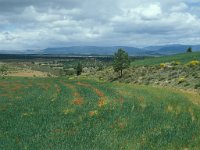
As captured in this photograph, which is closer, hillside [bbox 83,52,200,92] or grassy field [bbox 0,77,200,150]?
grassy field [bbox 0,77,200,150]

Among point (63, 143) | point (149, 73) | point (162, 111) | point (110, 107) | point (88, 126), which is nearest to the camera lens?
point (63, 143)

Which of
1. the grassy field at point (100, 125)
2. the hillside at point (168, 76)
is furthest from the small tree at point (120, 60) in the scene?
the grassy field at point (100, 125)

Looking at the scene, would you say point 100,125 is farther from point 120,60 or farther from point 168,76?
point 120,60

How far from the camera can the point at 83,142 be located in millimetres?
17844

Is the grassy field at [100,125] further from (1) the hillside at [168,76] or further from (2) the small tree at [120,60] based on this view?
(2) the small tree at [120,60]

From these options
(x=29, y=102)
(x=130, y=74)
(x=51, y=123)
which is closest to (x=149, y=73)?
(x=130, y=74)

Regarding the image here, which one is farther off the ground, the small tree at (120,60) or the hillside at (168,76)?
the small tree at (120,60)

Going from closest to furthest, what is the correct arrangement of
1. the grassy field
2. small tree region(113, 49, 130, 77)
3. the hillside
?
the grassy field → the hillside → small tree region(113, 49, 130, 77)

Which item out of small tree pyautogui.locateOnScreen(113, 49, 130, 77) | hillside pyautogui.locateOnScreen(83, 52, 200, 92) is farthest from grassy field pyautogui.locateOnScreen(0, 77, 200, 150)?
small tree pyautogui.locateOnScreen(113, 49, 130, 77)

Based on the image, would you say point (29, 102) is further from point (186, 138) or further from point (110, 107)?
point (186, 138)

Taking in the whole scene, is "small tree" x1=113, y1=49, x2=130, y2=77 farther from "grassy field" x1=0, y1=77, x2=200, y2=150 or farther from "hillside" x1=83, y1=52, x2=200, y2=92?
"grassy field" x1=0, y1=77, x2=200, y2=150

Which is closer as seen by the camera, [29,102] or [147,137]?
[147,137]

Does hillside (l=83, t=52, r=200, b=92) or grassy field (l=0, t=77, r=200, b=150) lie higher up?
grassy field (l=0, t=77, r=200, b=150)

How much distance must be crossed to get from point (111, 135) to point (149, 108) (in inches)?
371
